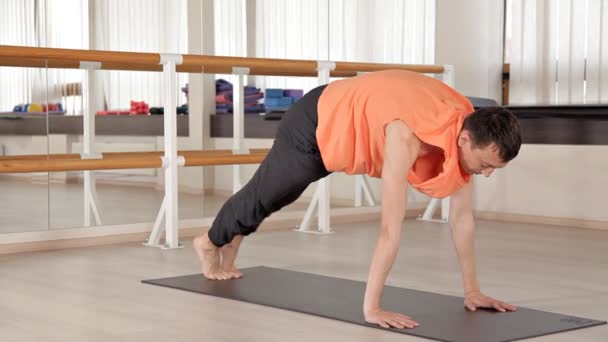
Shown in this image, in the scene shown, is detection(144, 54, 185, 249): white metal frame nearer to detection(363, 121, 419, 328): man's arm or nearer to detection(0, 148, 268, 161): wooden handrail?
detection(0, 148, 268, 161): wooden handrail

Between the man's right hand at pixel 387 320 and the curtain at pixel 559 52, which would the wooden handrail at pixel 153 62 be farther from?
the man's right hand at pixel 387 320

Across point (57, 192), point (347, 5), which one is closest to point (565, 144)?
point (347, 5)

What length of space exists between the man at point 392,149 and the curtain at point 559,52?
310cm

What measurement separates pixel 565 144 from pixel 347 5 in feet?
5.31

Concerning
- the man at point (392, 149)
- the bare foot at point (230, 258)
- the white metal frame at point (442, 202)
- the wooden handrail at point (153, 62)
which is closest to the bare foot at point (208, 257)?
the bare foot at point (230, 258)

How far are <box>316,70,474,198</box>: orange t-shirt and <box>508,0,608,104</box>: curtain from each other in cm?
315

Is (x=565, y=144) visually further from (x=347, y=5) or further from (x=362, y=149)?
(x=362, y=149)

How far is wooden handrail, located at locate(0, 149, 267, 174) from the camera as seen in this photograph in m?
4.01

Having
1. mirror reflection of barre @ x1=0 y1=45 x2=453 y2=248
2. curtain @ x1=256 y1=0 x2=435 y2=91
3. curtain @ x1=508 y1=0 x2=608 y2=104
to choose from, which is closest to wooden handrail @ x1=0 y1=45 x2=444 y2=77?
mirror reflection of barre @ x1=0 y1=45 x2=453 y2=248

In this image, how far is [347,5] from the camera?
608 centimetres

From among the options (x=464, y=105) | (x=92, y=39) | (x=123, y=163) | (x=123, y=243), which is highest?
(x=92, y=39)

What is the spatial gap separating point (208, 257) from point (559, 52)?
3188 millimetres

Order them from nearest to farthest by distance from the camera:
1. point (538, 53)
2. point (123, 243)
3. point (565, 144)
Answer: point (123, 243), point (565, 144), point (538, 53)

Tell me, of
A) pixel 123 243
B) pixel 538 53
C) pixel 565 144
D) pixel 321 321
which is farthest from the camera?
pixel 538 53
